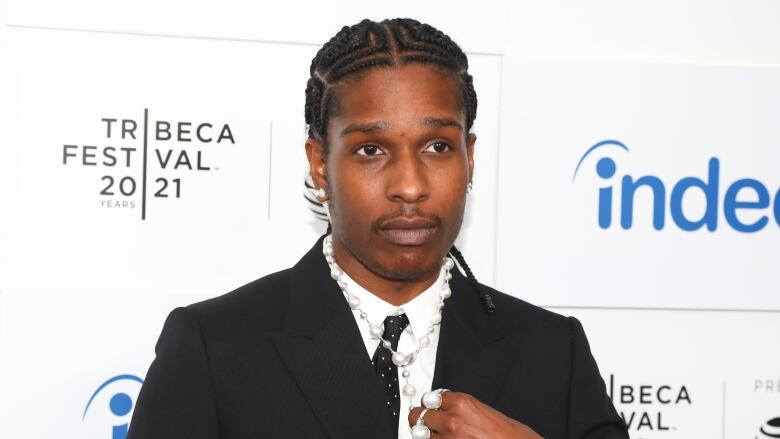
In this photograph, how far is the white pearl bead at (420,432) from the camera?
3.48 ft

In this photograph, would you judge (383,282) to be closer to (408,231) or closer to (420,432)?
(408,231)

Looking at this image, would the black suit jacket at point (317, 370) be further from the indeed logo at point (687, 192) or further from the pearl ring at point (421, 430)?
the indeed logo at point (687, 192)

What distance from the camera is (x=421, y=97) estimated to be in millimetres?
1124

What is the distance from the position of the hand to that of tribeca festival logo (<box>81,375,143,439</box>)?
0.84 metres

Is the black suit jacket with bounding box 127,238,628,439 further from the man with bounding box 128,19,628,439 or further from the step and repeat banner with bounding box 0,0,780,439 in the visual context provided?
the step and repeat banner with bounding box 0,0,780,439

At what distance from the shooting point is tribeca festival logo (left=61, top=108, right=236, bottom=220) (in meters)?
1.73

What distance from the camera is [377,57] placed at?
1.15 m

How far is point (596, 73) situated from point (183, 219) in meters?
0.88

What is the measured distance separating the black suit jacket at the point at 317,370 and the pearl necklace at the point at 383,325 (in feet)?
0.04

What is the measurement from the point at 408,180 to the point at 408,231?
66mm

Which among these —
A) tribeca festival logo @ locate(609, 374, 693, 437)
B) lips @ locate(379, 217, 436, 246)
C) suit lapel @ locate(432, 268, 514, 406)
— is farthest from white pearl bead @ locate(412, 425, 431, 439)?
tribeca festival logo @ locate(609, 374, 693, 437)

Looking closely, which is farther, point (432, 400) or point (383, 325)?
point (383, 325)

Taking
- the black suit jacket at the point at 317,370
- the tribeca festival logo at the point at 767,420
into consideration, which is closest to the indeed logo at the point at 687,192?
the tribeca festival logo at the point at 767,420

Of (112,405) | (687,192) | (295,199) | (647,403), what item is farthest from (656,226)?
(112,405)
